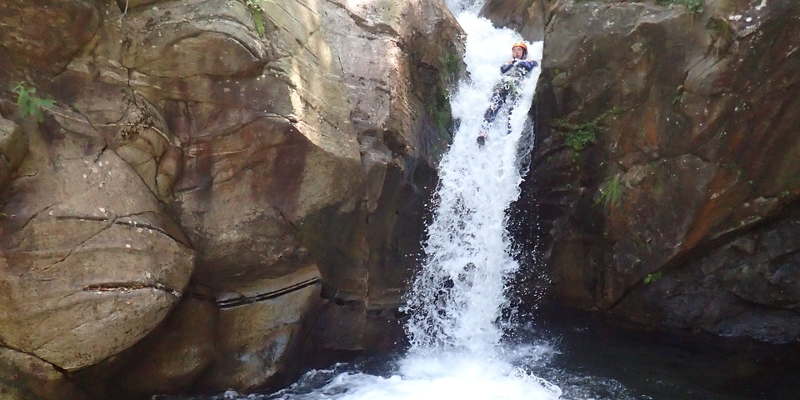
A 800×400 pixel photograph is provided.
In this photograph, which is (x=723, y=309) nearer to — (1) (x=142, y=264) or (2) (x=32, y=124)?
(1) (x=142, y=264)

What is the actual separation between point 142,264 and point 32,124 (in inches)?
61.9

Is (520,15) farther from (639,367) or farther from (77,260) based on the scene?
(77,260)

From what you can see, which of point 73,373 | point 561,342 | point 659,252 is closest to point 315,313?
point 73,373

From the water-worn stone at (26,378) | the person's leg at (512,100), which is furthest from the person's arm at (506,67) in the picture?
the water-worn stone at (26,378)

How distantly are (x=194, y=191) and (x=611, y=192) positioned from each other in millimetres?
4916

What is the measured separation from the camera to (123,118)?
577cm

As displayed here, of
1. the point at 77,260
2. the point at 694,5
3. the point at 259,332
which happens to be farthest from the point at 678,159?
the point at 77,260

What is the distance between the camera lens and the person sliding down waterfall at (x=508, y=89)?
948 centimetres

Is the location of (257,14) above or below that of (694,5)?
below

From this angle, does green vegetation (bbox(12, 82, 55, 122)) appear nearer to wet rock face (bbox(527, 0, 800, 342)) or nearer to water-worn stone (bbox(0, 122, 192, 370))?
water-worn stone (bbox(0, 122, 192, 370))

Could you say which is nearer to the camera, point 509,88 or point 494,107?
point 494,107

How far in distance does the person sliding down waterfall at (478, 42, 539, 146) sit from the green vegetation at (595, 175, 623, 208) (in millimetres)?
2159

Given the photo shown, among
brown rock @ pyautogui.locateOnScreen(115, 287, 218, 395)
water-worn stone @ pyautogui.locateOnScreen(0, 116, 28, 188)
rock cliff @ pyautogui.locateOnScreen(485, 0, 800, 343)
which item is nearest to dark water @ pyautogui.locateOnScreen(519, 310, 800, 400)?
rock cliff @ pyautogui.locateOnScreen(485, 0, 800, 343)

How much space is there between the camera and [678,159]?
6.91 meters
